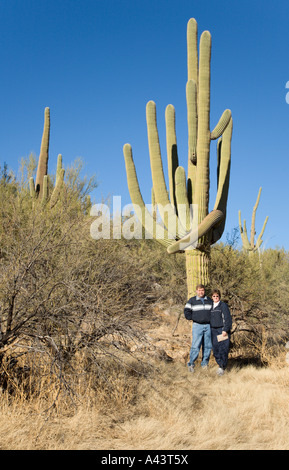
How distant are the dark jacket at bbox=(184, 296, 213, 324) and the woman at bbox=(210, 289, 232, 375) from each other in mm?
111

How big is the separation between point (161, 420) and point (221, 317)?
304 centimetres

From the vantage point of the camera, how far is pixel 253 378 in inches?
302

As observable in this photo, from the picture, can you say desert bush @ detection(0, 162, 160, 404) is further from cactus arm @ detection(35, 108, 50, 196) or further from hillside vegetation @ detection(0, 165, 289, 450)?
cactus arm @ detection(35, 108, 50, 196)

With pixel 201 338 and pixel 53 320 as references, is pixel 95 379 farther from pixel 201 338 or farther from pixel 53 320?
pixel 201 338

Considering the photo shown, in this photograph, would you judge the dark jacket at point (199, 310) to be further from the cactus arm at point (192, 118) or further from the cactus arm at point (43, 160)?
the cactus arm at point (43, 160)

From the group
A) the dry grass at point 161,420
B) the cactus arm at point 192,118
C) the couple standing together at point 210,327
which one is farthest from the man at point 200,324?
the cactus arm at point 192,118

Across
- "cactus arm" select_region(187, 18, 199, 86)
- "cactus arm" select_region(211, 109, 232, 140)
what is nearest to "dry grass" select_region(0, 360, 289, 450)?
"cactus arm" select_region(211, 109, 232, 140)

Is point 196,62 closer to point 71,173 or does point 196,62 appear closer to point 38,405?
point 71,173

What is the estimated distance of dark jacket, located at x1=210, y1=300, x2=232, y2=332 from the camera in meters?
7.65

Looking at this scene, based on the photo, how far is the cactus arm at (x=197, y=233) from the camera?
8.74m

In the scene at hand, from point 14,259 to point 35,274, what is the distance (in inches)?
13.5

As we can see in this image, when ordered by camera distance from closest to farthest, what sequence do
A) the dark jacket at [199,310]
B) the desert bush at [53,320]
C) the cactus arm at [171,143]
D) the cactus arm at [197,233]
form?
the desert bush at [53,320] → the dark jacket at [199,310] → the cactus arm at [197,233] → the cactus arm at [171,143]

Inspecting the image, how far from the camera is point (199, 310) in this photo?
7.92 m
